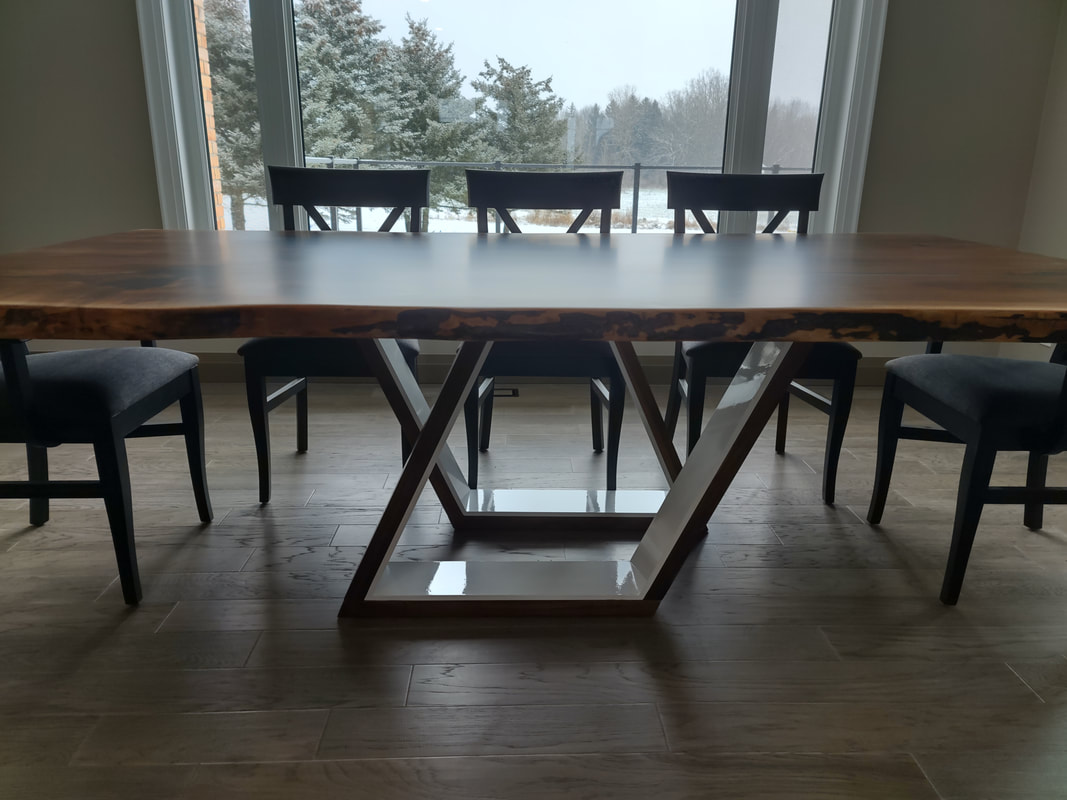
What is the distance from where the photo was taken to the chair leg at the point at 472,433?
6.75 feet

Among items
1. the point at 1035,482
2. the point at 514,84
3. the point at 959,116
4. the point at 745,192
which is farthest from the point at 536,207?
the point at 959,116

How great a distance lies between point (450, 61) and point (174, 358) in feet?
6.15

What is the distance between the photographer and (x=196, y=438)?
1.84 m

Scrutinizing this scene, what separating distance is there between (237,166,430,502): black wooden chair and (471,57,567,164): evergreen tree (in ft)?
3.36

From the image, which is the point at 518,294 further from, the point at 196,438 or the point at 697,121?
the point at 697,121

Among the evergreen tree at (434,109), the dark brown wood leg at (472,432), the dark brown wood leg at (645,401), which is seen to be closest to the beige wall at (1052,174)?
the dark brown wood leg at (645,401)

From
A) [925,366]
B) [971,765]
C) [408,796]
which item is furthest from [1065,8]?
[408,796]

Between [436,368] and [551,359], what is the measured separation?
1361mm

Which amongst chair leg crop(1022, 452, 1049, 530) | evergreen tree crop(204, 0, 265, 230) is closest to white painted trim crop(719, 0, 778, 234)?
chair leg crop(1022, 452, 1049, 530)

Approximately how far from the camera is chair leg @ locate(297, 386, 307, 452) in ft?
7.75

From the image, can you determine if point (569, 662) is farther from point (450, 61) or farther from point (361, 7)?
point (361, 7)

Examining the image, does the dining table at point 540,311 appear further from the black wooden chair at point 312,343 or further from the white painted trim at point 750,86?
the white painted trim at point 750,86

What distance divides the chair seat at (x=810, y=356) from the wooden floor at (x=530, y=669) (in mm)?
395

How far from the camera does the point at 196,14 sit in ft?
9.49
